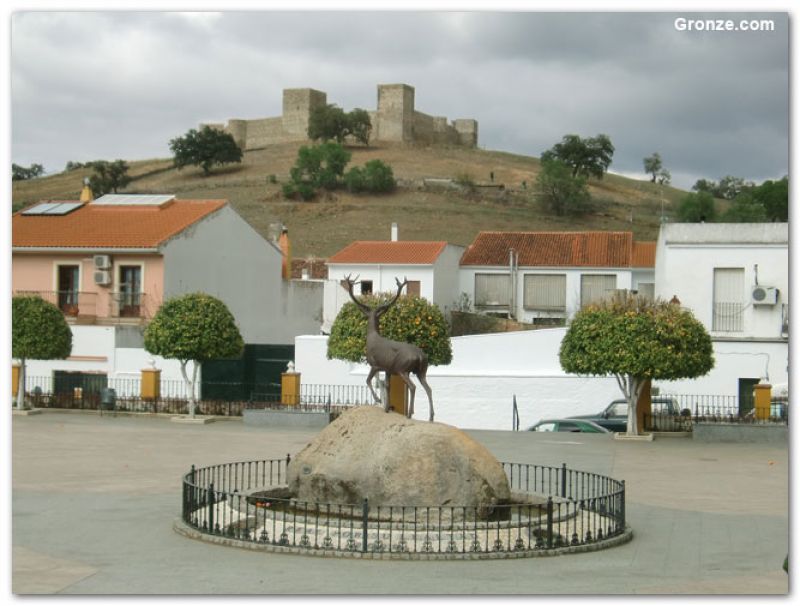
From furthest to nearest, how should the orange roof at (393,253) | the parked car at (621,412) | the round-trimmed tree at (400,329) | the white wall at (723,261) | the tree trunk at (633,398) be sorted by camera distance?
the orange roof at (393,253) → the white wall at (723,261) → the parked car at (621,412) → the round-trimmed tree at (400,329) → the tree trunk at (633,398)

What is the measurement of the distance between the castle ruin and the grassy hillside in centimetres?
209

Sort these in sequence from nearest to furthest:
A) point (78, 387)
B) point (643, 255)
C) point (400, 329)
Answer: point (400, 329)
point (78, 387)
point (643, 255)

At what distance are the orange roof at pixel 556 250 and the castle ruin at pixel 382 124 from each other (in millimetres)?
48029

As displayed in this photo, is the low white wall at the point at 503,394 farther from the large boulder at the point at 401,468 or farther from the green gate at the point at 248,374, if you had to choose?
the large boulder at the point at 401,468

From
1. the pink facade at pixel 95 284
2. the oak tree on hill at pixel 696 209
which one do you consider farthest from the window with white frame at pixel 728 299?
the oak tree on hill at pixel 696 209

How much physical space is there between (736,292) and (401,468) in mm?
20467

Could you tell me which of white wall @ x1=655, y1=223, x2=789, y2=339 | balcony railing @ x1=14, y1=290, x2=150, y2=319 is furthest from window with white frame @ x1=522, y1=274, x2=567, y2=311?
balcony railing @ x1=14, y1=290, x2=150, y2=319

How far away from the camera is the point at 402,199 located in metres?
74.8

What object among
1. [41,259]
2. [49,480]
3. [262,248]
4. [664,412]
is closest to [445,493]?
[49,480]

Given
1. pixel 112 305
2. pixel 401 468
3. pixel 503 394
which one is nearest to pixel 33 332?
pixel 112 305

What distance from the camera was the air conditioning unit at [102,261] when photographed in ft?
106

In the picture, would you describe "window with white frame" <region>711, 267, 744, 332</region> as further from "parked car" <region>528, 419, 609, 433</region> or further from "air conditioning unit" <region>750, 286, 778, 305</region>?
"parked car" <region>528, 419, 609, 433</region>

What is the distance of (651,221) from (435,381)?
4369 centimetres

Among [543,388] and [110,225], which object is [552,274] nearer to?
[543,388]
